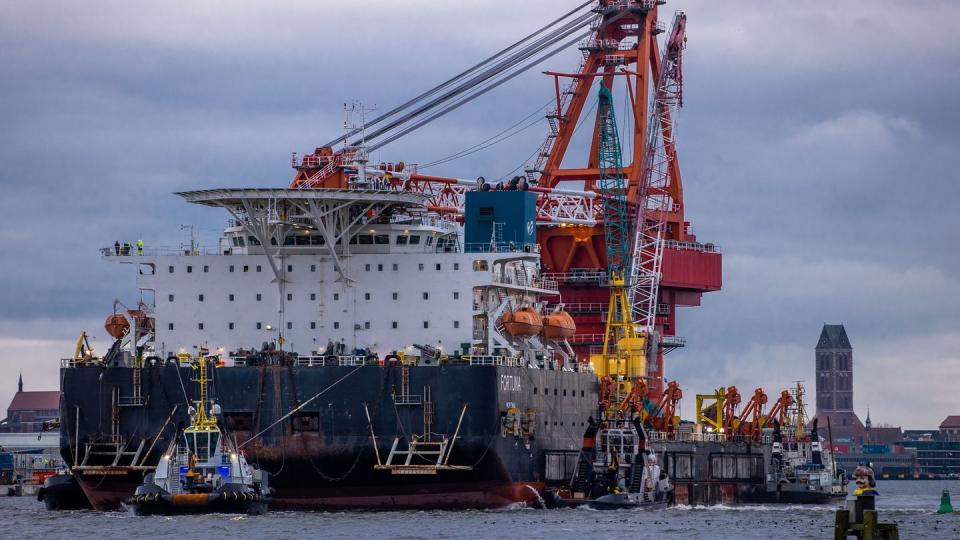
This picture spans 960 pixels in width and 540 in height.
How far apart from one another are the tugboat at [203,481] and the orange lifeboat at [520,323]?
11525mm

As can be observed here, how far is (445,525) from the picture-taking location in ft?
201

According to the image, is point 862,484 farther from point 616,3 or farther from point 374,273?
point 616,3

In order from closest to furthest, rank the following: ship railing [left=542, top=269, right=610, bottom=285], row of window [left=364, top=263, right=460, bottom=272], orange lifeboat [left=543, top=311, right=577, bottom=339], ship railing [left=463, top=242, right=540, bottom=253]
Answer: row of window [left=364, top=263, right=460, bottom=272] → orange lifeboat [left=543, top=311, right=577, bottom=339] → ship railing [left=463, top=242, right=540, bottom=253] → ship railing [left=542, top=269, right=610, bottom=285]

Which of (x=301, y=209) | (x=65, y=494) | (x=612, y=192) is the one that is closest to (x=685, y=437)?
(x=612, y=192)

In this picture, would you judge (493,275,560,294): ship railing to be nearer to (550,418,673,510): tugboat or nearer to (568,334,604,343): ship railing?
(550,418,673,510): tugboat

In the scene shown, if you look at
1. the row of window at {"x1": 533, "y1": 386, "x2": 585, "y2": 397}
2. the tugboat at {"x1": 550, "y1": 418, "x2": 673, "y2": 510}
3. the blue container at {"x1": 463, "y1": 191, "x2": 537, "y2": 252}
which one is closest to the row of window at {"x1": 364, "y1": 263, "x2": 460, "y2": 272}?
the row of window at {"x1": 533, "y1": 386, "x2": 585, "y2": 397}

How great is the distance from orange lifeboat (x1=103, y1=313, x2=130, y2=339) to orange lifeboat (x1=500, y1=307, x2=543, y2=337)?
44.3 ft

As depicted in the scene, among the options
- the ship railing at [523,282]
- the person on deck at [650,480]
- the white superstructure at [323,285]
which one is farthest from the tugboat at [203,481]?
the person on deck at [650,480]

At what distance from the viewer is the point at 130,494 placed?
6700cm

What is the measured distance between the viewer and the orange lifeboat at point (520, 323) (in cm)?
7094

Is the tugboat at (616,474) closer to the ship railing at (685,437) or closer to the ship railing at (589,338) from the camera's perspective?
the ship railing at (685,437)

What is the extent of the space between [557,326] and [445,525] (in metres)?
14.5

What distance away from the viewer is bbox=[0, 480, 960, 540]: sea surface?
5788cm

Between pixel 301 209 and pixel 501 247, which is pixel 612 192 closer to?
pixel 501 247
